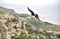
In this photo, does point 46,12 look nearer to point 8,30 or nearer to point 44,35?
point 44,35

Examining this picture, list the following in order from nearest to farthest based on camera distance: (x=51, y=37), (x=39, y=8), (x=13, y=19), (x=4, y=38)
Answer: (x=4, y=38), (x=13, y=19), (x=51, y=37), (x=39, y=8)

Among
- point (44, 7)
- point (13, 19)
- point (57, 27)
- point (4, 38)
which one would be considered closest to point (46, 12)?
point (44, 7)

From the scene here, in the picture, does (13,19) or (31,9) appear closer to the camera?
(13,19)

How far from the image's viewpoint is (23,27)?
550 centimetres

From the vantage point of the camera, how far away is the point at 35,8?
612cm

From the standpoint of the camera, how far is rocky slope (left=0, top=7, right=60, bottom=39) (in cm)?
513

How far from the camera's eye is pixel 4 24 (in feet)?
16.8

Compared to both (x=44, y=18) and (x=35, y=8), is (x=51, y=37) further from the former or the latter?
(x=35, y=8)

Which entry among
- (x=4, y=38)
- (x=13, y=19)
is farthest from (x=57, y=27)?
(x=4, y=38)

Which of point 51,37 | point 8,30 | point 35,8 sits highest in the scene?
point 35,8

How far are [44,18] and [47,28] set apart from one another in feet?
1.10

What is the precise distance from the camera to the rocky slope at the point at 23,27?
513 centimetres

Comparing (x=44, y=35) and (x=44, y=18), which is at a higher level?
(x=44, y=18)

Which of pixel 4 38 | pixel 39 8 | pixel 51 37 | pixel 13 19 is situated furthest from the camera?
pixel 39 8
